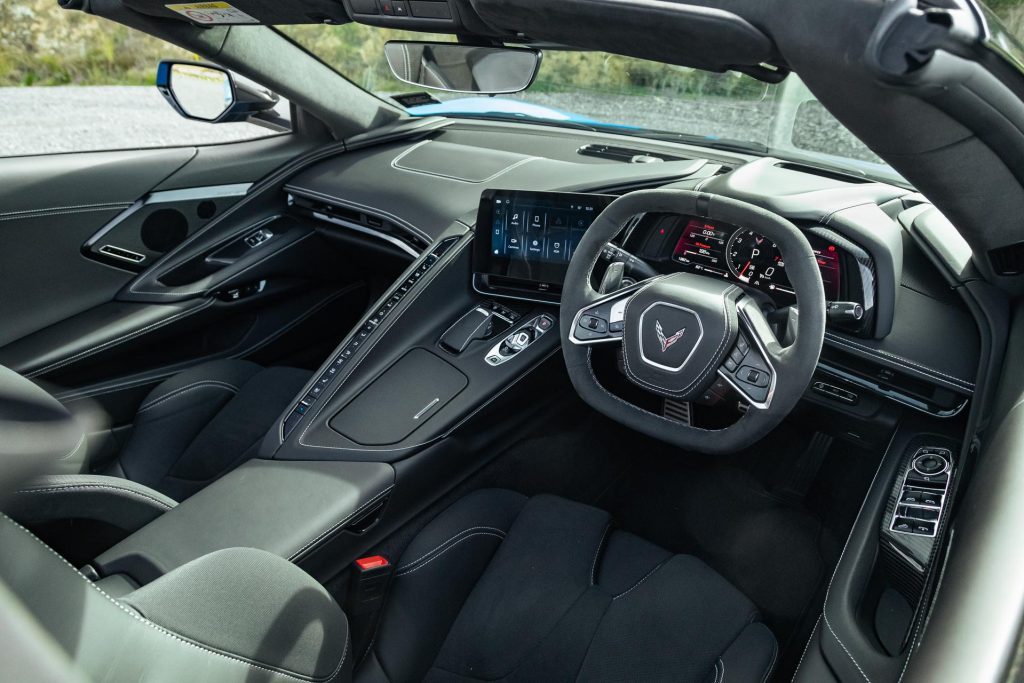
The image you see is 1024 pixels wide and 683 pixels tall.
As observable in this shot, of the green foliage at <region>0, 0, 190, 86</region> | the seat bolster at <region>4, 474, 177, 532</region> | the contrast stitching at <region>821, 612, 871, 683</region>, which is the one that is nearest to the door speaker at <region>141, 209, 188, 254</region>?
the seat bolster at <region>4, 474, 177, 532</region>

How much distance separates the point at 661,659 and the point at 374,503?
733 mm

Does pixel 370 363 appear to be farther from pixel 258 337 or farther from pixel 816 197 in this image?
pixel 816 197

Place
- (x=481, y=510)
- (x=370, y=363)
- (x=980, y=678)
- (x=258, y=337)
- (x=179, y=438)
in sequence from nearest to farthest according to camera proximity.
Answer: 1. (x=980, y=678)
2. (x=481, y=510)
3. (x=370, y=363)
4. (x=179, y=438)
5. (x=258, y=337)

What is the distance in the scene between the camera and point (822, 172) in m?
2.23

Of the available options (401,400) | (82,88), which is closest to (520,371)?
(401,400)

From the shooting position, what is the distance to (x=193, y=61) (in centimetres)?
285

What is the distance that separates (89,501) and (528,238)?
1.26m

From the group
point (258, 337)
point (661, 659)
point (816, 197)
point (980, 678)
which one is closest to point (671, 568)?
point (661, 659)

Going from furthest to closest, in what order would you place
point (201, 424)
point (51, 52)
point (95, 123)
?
1. point (51, 52)
2. point (95, 123)
3. point (201, 424)

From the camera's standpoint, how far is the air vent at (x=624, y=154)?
256 centimetres

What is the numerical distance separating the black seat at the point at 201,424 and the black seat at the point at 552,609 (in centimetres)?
73

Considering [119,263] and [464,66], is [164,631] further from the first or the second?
[119,263]

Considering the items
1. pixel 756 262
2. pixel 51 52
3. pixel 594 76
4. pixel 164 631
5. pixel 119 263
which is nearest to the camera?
pixel 164 631

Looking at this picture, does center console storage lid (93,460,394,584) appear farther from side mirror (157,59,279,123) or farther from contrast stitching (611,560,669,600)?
side mirror (157,59,279,123)
